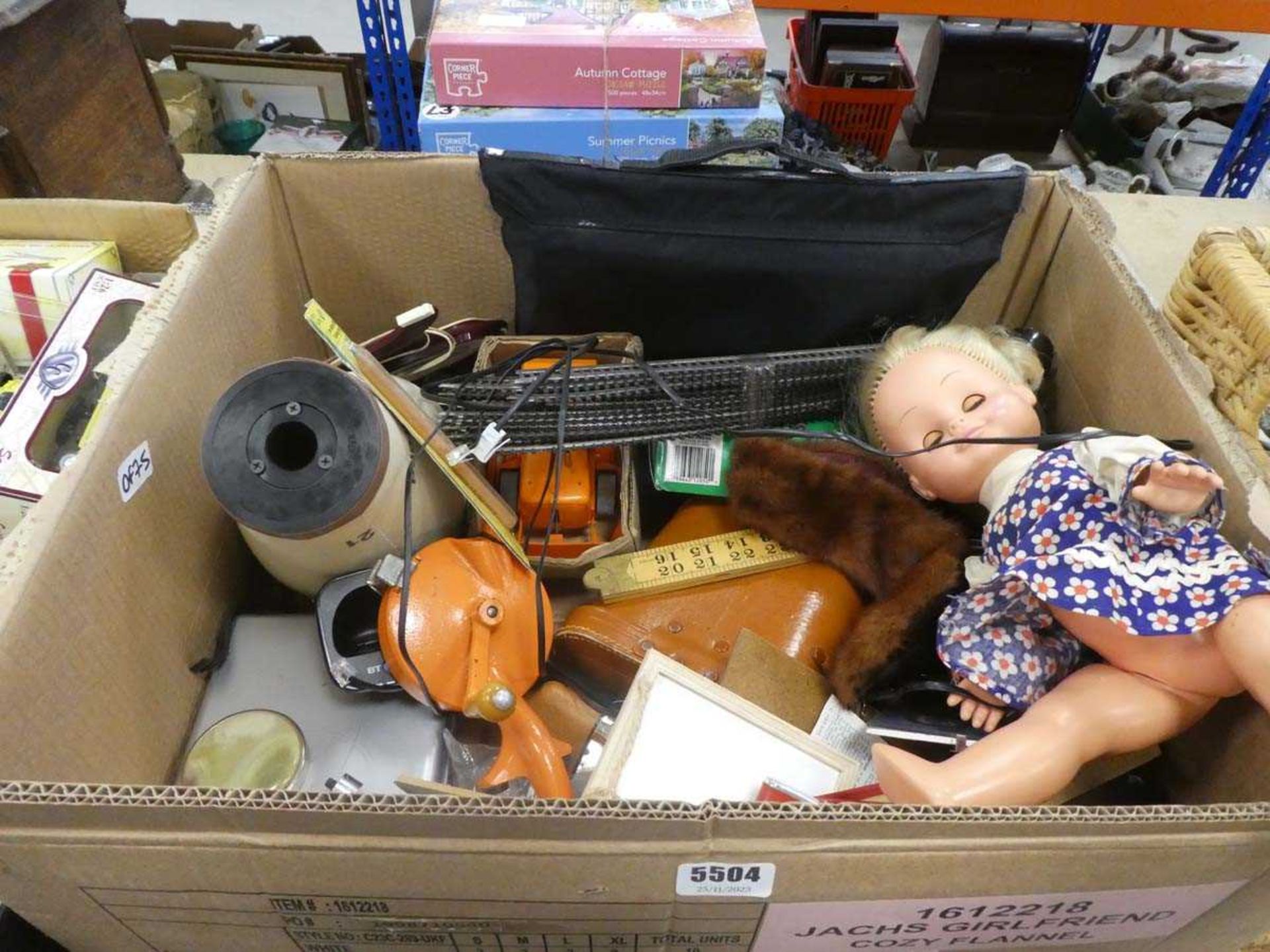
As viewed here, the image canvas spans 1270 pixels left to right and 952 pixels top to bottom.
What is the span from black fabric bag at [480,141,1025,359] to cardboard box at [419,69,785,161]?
309 mm

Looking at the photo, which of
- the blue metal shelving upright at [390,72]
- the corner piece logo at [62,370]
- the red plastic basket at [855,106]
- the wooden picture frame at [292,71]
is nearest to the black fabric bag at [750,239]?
the corner piece logo at [62,370]

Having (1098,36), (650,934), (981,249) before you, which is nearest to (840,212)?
(981,249)

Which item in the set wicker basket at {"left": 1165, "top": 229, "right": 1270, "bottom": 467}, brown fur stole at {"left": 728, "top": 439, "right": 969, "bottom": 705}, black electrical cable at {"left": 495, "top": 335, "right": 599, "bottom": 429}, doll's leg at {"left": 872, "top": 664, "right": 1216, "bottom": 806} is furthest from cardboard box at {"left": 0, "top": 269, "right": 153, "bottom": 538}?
wicker basket at {"left": 1165, "top": 229, "right": 1270, "bottom": 467}

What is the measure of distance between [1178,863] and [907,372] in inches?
18.5

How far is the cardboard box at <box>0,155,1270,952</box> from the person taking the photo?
0.44 m

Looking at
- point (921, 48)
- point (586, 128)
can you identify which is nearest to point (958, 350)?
point (586, 128)

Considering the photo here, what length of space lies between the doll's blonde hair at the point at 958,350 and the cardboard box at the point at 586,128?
47 centimetres

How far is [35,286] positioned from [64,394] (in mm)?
171

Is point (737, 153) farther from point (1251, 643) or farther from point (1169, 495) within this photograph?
point (1251, 643)

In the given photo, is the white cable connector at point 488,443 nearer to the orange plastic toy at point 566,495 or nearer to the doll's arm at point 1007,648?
the orange plastic toy at point 566,495

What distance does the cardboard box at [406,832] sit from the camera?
1.43 ft

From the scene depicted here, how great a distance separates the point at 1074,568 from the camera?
2.06ft

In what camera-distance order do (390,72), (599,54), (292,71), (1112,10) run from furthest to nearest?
(292,71)
(390,72)
(1112,10)
(599,54)

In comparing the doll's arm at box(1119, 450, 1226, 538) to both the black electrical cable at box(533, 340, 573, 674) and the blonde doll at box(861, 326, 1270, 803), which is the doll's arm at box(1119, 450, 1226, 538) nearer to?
the blonde doll at box(861, 326, 1270, 803)
